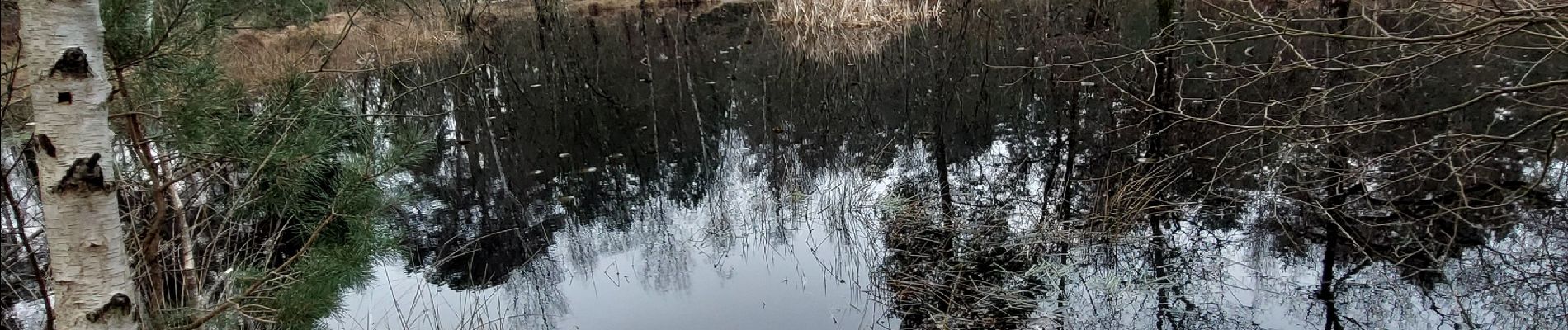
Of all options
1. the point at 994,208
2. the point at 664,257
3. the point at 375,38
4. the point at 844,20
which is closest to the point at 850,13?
the point at 844,20

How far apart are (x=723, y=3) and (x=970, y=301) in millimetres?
17499

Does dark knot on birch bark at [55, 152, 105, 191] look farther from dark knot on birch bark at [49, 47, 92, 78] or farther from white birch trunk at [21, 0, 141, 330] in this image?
dark knot on birch bark at [49, 47, 92, 78]

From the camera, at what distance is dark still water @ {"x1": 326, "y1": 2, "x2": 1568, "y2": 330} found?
353cm

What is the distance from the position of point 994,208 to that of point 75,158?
396 centimetres

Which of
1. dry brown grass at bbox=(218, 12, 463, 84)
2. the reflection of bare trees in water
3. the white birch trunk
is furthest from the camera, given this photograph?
dry brown grass at bbox=(218, 12, 463, 84)

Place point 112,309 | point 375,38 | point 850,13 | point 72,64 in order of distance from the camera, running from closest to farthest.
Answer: point 72,64
point 112,309
point 375,38
point 850,13

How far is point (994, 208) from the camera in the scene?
15.4 ft

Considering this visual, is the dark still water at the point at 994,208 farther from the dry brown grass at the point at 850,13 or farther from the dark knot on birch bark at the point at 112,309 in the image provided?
the dry brown grass at the point at 850,13

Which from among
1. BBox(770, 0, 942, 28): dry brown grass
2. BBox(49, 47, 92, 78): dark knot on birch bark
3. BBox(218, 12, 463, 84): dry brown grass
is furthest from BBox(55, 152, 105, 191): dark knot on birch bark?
Result: BBox(770, 0, 942, 28): dry brown grass

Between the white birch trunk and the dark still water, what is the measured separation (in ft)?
5.88

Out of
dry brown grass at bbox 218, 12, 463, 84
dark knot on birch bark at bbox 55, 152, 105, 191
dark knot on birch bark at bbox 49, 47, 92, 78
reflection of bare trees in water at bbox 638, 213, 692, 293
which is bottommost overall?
reflection of bare trees in water at bbox 638, 213, 692, 293

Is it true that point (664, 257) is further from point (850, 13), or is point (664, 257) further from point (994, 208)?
point (850, 13)

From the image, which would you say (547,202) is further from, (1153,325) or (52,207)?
(52,207)

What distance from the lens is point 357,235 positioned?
9.29ft
